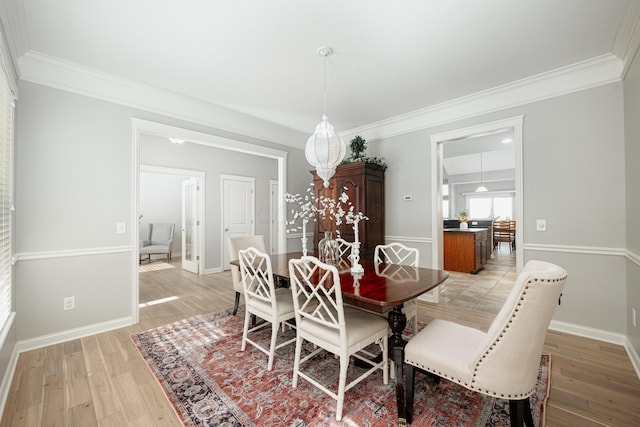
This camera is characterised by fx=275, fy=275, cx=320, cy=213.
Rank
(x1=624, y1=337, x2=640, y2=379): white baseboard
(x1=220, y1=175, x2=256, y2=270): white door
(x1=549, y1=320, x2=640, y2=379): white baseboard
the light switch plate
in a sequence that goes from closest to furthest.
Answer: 1. (x1=624, y1=337, x2=640, y2=379): white baseboard
2. (x1=549, y1=320, x2=640, y2=379): white baseboard
3. the light switch plate
4. (x1=220, y1=175, x2=256, y2=270): white door

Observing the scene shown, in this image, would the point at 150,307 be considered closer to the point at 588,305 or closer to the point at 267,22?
the point at 267,22

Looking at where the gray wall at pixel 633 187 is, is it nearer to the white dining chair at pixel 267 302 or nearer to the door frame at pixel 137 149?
the white dining chair at pixel 267 302

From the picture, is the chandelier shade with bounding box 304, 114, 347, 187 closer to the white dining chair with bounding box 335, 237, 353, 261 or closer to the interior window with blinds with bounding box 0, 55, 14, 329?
the white dining chair with bounding box 335, 237, 353, 261

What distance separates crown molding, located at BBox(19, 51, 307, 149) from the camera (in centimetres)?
248

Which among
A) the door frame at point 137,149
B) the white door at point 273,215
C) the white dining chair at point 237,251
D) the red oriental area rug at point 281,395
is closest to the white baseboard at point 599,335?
the red oriental area rug at point 281,395

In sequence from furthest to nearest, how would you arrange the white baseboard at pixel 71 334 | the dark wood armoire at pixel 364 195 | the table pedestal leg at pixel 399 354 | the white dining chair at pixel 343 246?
the dark wood armoire at pixel 364 195
the white dining chair at pixel 343 246
the white baseboard at pixel 71 334
the table pedestal leg at pixel 399 354

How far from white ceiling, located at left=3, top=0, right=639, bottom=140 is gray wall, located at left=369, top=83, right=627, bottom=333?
46 cm

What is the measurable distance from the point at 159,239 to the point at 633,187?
8.41m

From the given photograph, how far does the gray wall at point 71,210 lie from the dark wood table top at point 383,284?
182 centimetres

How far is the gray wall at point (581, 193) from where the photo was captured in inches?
100

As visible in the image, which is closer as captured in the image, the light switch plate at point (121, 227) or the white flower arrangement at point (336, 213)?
the white flower arrangement at point (336, 213)

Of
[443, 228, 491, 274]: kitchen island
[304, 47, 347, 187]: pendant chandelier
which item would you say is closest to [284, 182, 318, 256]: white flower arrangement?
[304, 47, 347, 187]: pendant chandelier

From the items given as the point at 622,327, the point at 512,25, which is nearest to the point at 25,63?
the point at 512,25

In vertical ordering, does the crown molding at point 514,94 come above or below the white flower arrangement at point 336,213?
above
